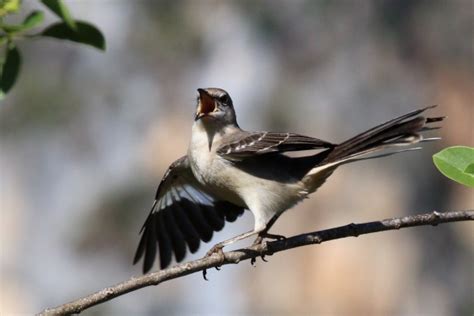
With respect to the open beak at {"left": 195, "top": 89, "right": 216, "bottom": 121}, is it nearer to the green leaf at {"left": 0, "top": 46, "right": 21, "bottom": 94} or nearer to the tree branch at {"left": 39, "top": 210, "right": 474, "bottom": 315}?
the tree branch at {"left": 39, "top": 210, "right": 474, "bottom": 315}

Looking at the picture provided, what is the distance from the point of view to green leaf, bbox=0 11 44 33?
8.58 feet

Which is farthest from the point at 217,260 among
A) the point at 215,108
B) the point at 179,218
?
the point at 179,218

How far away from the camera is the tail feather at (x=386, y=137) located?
13.3 feet

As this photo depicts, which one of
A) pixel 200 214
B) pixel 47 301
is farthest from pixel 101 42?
pixel 47 301

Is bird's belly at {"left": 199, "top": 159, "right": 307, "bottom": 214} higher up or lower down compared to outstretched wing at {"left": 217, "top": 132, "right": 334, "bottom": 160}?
lower down

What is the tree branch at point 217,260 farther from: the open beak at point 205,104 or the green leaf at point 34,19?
the open beak at point 205,104

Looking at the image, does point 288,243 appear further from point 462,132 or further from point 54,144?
point 54,144

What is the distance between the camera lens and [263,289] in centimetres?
1664

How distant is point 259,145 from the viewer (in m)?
4.98

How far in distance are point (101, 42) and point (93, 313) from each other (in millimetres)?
11991

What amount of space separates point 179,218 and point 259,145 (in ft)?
4.25

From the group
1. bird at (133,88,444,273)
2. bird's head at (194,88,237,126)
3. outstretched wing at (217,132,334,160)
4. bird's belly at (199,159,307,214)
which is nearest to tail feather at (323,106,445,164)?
bird at (133,88,444,273)

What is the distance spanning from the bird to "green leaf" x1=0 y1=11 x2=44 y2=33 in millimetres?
1779

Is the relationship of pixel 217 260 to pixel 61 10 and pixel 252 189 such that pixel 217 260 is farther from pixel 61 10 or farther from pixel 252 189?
pixel 61 10
